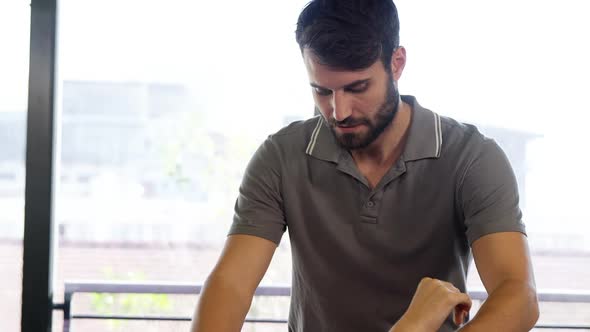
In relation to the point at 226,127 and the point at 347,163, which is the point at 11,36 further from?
the point at 347,163

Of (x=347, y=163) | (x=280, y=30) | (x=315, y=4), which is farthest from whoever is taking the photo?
(x=280, y=30)

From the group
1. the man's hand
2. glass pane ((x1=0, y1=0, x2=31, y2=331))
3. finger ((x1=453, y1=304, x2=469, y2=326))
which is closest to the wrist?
the man's hand

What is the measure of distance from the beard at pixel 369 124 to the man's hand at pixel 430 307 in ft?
1.15

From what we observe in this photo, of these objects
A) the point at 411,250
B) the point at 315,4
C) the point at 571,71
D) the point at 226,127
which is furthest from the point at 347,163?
the point at 571,71

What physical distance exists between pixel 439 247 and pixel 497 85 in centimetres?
90

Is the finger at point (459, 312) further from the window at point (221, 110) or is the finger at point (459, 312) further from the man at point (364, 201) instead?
the window at point (221, 110)

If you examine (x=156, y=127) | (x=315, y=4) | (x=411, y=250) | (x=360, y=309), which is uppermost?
(x=315, y=4)

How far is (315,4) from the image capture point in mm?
1518

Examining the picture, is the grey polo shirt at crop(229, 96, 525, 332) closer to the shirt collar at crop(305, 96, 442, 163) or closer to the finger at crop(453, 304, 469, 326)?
the shirt collar at crop(305, 96, 442, 163)

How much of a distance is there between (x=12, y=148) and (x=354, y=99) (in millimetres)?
1366

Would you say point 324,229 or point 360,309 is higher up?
point 324,229

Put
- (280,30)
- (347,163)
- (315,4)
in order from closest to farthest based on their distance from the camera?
1. (315,4)
2. (347,163)
3. (280,30)

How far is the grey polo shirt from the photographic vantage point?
61.5 inches

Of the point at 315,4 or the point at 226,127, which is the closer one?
the point at 315,4
